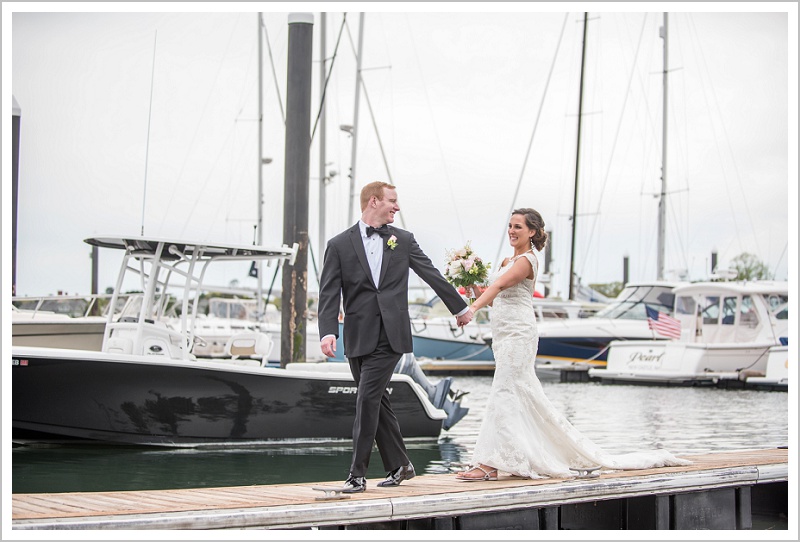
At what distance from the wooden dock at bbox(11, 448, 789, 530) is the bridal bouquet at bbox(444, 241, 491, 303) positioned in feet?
4.76

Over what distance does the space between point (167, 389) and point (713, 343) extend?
2342 cm

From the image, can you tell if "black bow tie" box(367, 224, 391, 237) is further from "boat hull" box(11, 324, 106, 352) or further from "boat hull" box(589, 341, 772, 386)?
"boat hull" box(589, 341, 772, 386)

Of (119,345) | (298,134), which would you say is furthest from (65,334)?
(298,134)

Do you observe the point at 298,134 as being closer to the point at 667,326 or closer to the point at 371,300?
the point at 371,300

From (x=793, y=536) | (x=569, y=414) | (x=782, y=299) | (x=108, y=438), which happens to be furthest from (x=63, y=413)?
(x=782, y=299)

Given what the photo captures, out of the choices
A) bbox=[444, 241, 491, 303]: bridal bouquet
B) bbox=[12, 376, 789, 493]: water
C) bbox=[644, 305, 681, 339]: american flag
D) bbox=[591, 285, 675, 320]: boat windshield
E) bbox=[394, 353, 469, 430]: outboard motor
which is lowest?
bbox=[12, 376, 789, 493]: water

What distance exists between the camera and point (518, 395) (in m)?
7.53

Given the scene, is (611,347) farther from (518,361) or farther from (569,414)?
(518,361)

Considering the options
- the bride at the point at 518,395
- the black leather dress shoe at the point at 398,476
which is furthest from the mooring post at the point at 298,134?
the black leather dress shoe at the point at 398,476

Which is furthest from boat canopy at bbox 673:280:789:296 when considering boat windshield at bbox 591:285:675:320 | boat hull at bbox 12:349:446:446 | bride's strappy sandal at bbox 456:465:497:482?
bride's strappy sandal at bbox 456:465:497:482

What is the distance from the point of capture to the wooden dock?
583cm

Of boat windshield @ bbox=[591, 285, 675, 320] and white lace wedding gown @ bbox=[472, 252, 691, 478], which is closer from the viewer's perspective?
white lace wedding gown @ bbox=[472, 252, 691, 478]

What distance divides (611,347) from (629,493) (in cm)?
2620

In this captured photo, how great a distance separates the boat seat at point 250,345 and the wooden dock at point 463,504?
27.4 feet
